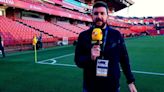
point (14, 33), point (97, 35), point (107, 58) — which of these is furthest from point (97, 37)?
point (14, 33)

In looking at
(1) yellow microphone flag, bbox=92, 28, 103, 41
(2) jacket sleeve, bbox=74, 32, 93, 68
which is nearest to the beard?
(1) yellow microphone flag, bbox=92, 28, 103, 41

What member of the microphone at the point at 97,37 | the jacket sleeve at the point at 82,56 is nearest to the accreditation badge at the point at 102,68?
the jacket sleeve at the point at 82,56

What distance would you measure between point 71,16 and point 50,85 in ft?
111

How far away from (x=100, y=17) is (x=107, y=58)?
497mm

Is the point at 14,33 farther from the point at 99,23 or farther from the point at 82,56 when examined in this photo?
the point at 99,23

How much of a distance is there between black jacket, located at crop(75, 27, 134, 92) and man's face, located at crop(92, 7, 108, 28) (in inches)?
7.3

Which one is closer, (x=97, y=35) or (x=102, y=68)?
(x=97, y=35)

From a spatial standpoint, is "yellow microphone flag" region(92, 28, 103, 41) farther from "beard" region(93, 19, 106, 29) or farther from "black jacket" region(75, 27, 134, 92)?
"black jacket" region(75, 27, 134, 92)

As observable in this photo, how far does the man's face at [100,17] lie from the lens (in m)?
2.93

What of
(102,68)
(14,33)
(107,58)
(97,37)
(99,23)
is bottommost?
(102,68)

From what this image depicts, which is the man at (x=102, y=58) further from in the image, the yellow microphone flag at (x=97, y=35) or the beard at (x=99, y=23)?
the yellow microphone flag at (x=97, y=35)

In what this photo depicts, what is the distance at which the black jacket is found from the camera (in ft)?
9.99

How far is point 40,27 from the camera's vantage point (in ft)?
99.3

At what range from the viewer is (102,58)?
117 inches
